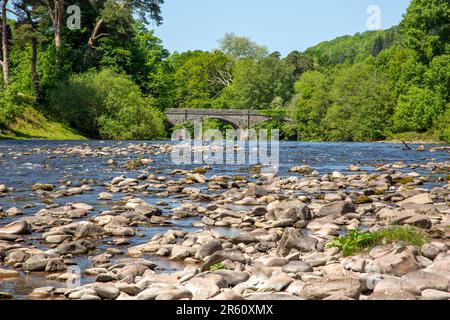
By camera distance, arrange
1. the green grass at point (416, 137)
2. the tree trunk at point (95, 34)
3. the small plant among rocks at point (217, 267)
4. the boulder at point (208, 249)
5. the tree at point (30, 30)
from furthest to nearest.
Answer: the tree trunk at point (95, 34) < the green grass at point (416, 137) < the tree at point (30, 30) < the boulder at point (208, 249) < the small plant among rocks at point (217, 267)

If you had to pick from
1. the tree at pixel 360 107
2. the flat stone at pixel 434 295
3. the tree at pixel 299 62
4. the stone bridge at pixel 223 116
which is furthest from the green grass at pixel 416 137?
the tree at pixel 299 62

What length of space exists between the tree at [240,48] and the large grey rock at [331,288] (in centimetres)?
11916

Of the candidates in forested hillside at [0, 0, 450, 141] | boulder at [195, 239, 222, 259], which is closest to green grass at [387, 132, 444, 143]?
forested hillside at [0, 0, 450, 141]

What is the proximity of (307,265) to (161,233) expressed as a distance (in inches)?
152

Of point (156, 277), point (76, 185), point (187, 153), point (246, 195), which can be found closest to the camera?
point (156, 277)

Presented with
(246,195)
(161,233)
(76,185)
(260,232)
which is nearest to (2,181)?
(76,185)

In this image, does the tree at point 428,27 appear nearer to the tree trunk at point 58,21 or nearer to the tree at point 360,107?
the tree at point 360,107

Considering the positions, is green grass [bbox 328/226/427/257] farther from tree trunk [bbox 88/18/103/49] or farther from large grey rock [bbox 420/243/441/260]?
tree trunk [bbox 88/18/103/49]

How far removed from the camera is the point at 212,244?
8.95m

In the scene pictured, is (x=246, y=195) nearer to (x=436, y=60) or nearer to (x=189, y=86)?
(x=436, y=60)

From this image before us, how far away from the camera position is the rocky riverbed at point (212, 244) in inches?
265

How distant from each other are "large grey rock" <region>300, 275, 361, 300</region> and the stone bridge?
3066 inches

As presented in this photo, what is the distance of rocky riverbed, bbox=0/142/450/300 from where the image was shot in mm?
6730
